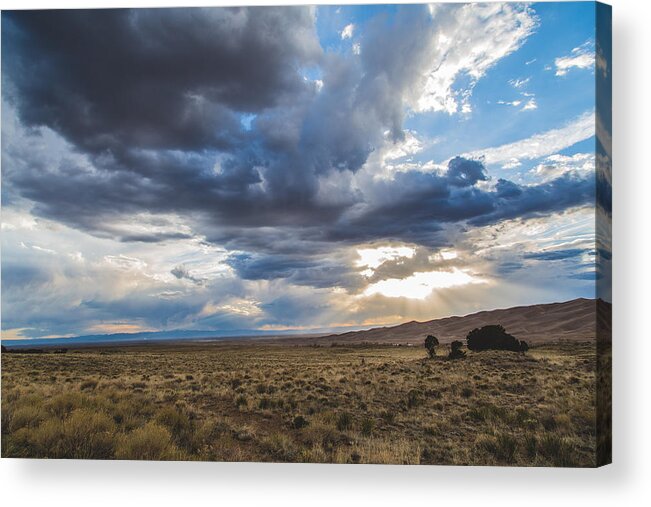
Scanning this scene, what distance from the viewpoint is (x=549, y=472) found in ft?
25.3

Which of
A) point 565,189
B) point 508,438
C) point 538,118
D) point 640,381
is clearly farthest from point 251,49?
point 640,381

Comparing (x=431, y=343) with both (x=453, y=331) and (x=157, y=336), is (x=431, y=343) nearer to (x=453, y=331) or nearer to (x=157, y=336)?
(x=453, y=331)

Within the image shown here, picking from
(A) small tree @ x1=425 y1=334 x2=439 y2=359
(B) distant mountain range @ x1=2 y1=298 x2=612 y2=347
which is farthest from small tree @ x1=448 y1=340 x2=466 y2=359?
(A) small tree @ x1=425 y1=334 x2=439 y2=359

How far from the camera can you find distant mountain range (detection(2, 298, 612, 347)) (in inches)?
304

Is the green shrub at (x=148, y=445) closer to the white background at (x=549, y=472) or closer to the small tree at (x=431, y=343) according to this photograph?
the white background at (x=549, y=472)

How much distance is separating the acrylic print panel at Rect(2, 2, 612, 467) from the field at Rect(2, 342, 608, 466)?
0.12 feet

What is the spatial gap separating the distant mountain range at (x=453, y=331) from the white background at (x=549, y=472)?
2.13ft

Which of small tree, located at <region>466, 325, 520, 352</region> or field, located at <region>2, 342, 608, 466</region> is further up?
small tree, located at <region>466, 325, 520, 352</region>

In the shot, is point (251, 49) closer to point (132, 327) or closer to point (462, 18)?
point (462, 18)

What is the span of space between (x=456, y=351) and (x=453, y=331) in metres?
0.34

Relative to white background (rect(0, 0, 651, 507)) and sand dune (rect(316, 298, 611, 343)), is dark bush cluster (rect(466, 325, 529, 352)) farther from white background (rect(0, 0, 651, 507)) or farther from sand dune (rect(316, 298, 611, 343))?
white background (rect(0, 0, 651, 507))

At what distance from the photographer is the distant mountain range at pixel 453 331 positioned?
7711mm

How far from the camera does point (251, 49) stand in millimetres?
8805

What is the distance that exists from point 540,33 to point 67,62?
8.22 meters
